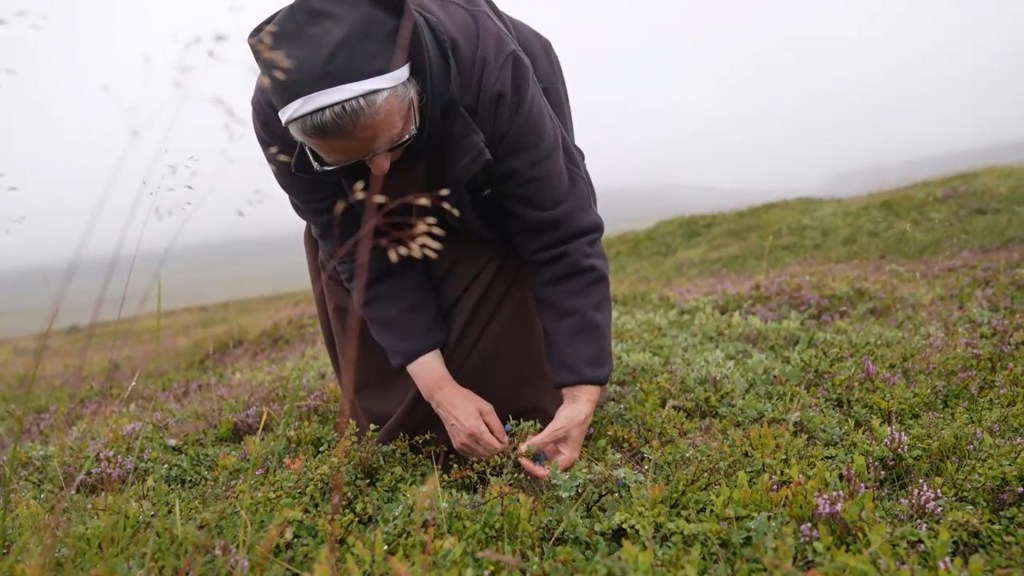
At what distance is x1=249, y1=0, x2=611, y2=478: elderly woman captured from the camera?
111 inches

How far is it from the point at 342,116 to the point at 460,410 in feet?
4.81

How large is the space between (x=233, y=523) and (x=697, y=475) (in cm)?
182

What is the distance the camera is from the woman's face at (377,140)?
9.48 feet

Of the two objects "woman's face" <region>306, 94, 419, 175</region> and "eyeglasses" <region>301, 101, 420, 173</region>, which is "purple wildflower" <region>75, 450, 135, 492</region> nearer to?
"eyeglasses" <region>301, 101, 420, 173</region>

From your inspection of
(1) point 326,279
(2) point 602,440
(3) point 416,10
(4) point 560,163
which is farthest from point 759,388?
(3) point 416,10

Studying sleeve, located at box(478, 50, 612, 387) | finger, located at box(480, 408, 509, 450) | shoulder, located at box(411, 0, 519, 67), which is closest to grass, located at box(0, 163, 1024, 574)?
finger, located at box(480, 408, 509, 450)

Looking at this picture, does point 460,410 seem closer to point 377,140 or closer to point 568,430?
point 568,430

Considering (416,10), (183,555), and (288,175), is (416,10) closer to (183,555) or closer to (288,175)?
(288,175)

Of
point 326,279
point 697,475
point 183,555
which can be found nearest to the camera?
point 183,555

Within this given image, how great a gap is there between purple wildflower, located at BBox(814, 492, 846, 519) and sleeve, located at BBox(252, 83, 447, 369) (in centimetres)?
194

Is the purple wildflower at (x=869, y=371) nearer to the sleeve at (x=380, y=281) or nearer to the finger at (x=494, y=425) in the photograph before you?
the finger at (x=494, y=425)

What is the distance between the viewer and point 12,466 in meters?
2.20

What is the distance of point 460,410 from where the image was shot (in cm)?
353

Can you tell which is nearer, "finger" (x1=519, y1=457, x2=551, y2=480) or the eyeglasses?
the eyeglasses
